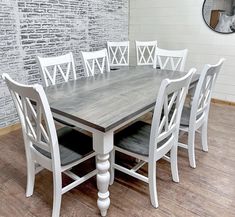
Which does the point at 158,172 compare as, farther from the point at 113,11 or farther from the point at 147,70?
the point at 113,11

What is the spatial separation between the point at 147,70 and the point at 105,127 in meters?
1.63

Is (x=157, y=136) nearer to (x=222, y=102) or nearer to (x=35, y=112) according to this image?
(x=35, y=112)

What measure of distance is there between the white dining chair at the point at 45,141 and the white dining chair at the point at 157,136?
30 centimetres

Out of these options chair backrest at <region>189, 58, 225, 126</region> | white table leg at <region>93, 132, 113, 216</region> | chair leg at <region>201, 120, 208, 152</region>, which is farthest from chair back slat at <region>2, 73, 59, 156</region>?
chair leg at <region>201, 120, 208, 152</region>

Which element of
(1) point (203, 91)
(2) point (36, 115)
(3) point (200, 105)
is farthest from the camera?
(3) point (200, 105)

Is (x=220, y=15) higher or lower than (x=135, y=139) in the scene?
higher

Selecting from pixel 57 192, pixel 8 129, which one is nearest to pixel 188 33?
→ pixel 8 129

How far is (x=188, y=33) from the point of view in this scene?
13.1 feet

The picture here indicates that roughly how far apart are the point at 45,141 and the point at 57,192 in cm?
35

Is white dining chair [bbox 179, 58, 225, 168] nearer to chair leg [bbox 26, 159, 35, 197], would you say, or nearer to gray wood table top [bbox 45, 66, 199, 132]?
gray wood table top [bbox 45, 66, 199, 132]

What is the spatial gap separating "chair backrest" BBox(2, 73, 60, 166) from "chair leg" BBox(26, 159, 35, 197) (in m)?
0.11

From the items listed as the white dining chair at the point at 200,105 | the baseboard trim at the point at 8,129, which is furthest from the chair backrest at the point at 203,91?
the baseboard trim at the point at 8,129

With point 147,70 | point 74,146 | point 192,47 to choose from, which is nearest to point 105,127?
point 74,146

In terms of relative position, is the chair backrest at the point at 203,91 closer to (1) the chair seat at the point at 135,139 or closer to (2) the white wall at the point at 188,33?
(1) the chair seat at the point at 135,139
